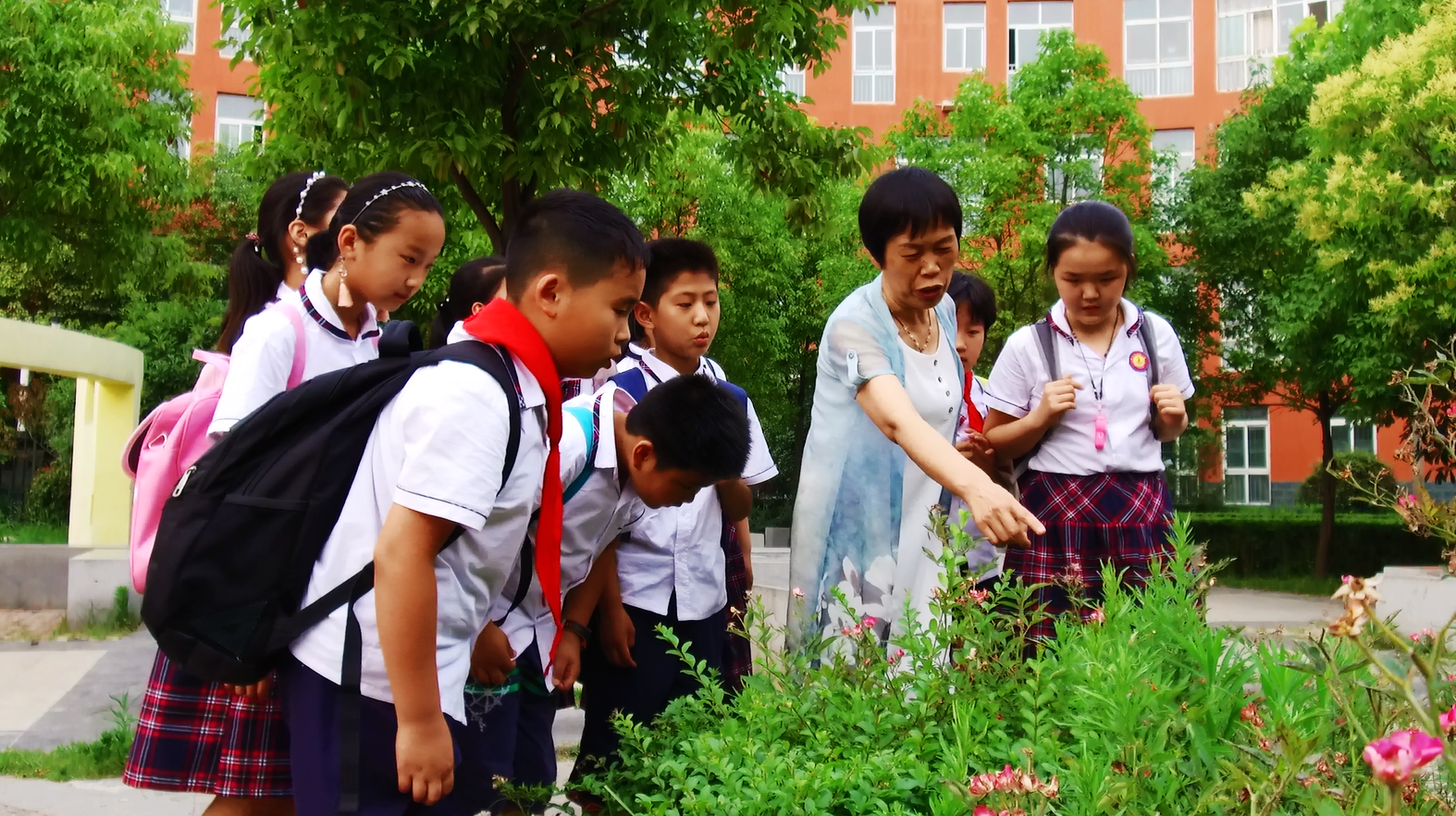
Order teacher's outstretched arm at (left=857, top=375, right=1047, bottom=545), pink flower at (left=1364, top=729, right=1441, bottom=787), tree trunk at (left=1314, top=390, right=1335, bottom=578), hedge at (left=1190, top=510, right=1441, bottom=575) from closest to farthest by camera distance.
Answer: pink flower at (left=1364, top=729, right=1441, bottom=787)
teacher's outstretched arm at (left=857, top=375, right=1047, bottom=545)
tree trunk at (left=1314, top=390, right=1335, bottom=578)
hedge at (left=1190, top=510, right=1441, bottom=575)

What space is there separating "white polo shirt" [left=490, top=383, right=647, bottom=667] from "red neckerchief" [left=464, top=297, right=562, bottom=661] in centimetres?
31

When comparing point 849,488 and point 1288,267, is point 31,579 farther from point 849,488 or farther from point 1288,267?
point 1288,267

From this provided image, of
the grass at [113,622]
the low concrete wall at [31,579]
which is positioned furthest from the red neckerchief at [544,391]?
the low concrete wall at [31,579]

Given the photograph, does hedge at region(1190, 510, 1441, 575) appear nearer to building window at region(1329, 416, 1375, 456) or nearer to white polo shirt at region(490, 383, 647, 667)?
building window at region(1329, 416, 1375, 456)

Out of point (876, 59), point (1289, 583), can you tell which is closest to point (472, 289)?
point (1289, 583)

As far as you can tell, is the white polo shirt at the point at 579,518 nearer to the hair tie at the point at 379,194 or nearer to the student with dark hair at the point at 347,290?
the student with dark hair at the point at 347,290

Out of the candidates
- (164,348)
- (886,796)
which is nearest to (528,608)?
(886,796)

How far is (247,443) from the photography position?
2234 mm

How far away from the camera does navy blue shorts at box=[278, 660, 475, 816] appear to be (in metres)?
2.17

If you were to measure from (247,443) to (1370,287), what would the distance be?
17.3 metres

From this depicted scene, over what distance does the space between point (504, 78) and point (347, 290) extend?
5460 millimetres

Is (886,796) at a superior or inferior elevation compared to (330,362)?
inferior

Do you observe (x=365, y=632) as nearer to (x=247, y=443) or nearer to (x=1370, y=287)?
(x=247, y=443)

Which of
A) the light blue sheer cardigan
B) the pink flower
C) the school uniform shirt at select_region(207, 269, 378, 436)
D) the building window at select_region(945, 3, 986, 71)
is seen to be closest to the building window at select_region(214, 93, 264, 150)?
the building window at select_region(945, 3, 986, 71)
